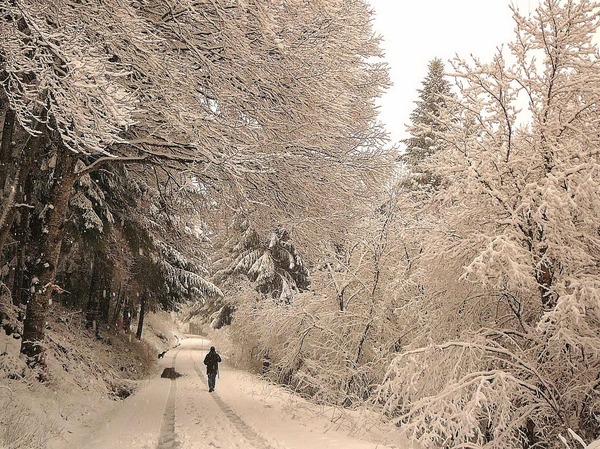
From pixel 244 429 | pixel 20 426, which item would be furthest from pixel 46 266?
pixel 244 429

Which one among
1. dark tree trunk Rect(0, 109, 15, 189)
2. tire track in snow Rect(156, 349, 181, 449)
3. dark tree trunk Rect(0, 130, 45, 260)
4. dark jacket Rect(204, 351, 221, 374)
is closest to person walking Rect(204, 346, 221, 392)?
dark jacket Rect(204, 351, 221, 374)

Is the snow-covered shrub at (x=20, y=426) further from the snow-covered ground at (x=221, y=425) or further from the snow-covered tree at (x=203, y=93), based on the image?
the snow-covered tree at (x=203, y=93)

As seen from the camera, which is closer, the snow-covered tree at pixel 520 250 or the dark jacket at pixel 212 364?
the snow-covered tree at pixel 520 250

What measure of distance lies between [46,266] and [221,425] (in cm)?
448

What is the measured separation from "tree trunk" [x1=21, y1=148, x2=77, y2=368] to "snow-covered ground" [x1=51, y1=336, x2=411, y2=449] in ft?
5.98

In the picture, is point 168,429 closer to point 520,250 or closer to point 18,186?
point 18,186

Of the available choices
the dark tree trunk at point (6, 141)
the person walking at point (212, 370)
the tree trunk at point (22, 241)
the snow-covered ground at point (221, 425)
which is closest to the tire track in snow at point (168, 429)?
the snow-covered ground at point (221, 425)

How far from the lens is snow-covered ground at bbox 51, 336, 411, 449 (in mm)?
7359

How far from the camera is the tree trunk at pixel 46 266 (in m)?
9.01

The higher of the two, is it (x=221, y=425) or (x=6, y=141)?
(x=6, y=141)

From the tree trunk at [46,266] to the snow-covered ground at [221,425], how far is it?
182 centimetres

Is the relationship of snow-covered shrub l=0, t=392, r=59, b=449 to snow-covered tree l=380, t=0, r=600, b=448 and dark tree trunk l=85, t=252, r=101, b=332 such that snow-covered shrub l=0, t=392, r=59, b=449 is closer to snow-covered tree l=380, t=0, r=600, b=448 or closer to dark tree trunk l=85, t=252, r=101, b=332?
snow-covered tree l=380, t=0, r=600, b=448

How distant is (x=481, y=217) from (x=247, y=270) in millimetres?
18283

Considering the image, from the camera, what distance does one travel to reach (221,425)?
9055 millimetres
